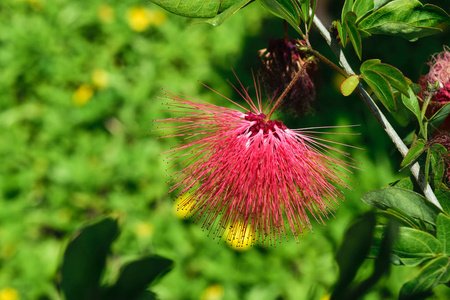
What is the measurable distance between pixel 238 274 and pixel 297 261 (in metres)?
0.31

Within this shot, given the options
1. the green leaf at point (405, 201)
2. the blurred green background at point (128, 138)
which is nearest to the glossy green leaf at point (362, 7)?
the green leaf at point (405, 201)

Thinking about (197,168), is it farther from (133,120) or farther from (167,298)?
(133,120)

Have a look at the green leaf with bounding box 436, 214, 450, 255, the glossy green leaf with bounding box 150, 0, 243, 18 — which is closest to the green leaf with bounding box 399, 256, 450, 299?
the green leaf with bounding box 436, 214, 450, 255

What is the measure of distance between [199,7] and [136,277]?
535mm

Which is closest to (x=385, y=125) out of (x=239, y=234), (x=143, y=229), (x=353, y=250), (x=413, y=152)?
(x=413, y=152)

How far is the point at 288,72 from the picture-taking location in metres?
1.12

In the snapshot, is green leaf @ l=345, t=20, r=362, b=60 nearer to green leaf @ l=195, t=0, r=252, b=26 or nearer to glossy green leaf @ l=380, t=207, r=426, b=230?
green leaf @ l=195, t=0, r=252, b=26

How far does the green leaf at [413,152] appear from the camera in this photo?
2.64 ft

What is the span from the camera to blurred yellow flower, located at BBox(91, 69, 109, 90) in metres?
2.72

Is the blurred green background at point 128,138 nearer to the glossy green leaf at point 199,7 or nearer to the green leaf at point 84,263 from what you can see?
the glossy green leaf at point 199,7

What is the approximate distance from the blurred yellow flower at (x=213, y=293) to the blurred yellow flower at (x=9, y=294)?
0.96 meters

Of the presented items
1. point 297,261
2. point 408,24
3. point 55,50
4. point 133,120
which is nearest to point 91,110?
point 133,120

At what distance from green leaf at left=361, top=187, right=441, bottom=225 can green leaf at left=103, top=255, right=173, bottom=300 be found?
0.51m

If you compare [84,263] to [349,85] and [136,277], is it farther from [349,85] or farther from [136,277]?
[349,85]
